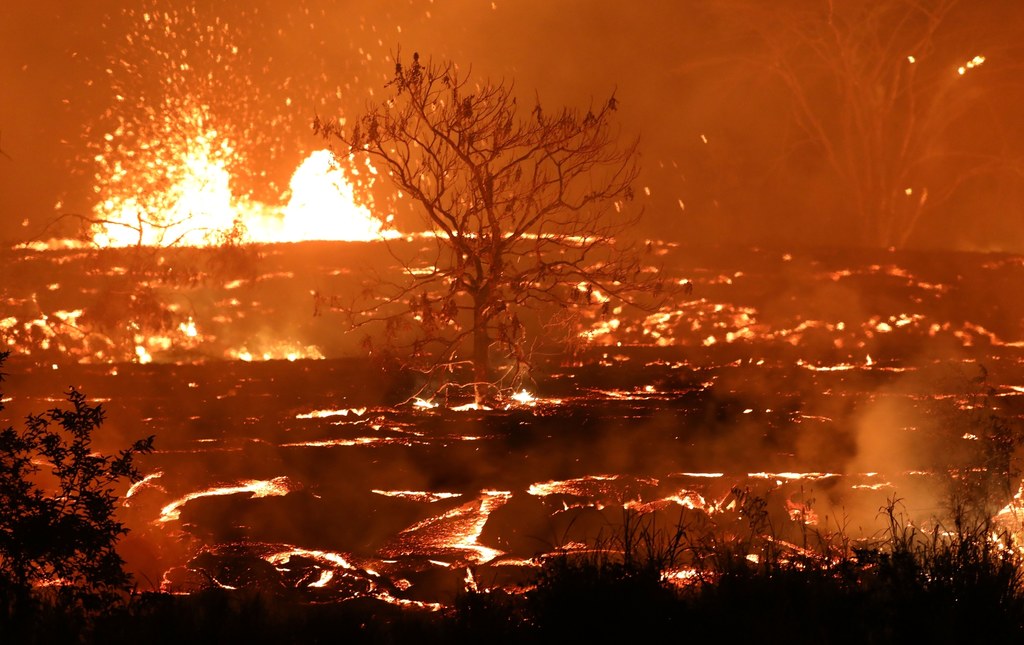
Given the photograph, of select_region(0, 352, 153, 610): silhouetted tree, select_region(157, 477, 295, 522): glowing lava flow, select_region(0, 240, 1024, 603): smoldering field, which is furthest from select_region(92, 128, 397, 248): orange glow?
select_region(0, 352, 153, 610): silhouetted tree

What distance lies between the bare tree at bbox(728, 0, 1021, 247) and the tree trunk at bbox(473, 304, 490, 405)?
1978 cm

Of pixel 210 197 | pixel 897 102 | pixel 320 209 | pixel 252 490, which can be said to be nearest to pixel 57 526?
pixel 252 490

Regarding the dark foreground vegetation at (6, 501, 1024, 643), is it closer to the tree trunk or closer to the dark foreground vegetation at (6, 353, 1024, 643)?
the dark foreground vegetation at (6, 353, 1024, 643)

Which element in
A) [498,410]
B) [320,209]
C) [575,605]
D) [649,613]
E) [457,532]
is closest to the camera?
[649,613]

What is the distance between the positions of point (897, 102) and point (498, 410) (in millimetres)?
23980

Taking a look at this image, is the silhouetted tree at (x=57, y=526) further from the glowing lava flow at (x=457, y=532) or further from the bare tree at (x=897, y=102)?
the bare tree at (x=897, y=102)

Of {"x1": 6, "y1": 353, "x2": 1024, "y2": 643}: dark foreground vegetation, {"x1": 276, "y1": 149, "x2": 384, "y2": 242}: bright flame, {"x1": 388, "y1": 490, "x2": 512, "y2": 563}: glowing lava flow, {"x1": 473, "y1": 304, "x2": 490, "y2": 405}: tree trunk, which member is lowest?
{"x1": 388, "y1": 490, "x2": 512, "y2": 563}: glowing lava flow

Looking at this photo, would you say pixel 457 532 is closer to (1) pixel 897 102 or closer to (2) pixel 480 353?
(2) pixel 480 353

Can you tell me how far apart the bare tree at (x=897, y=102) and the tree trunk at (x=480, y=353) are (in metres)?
19.8

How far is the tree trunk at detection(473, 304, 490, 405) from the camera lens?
555 inches

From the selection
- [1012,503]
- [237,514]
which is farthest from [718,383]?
[237,514]

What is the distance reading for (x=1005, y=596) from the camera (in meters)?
5.30

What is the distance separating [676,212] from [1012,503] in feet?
83.3

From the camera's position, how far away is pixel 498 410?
14.8 meters
